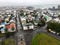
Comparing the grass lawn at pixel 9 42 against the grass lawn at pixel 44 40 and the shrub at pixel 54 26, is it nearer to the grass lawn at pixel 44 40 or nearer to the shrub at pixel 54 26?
the grass lawn at pixel 44 40

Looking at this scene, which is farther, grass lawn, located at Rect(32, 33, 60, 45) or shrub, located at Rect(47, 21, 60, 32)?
shrub, located at Rect(47, 21, 60, 32)

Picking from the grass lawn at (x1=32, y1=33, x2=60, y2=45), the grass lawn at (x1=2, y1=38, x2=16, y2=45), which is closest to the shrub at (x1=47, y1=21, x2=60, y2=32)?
the grass lawn at (x1=32, y1=33, x2=60, y2=45)

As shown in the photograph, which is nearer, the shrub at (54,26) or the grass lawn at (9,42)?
the grass lawn at (9,42)

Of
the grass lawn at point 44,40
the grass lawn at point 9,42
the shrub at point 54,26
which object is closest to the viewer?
the grass lawn at point 44,40

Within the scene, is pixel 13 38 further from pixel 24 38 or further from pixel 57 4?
pixel 57 4

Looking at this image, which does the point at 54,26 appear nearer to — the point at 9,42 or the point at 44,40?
the point at 44,40

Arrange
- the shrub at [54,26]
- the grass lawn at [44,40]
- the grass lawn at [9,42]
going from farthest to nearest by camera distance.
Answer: the shrub at [54,26], the grass lawn at [9,42], the grass lawn at [44,40]

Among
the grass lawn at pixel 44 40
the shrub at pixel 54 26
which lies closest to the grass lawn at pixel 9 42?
the grass lawn at pixel 44 40

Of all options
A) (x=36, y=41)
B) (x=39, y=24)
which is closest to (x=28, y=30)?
(x=39, y=24)

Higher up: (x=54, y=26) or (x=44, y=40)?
(x=54, y=26)

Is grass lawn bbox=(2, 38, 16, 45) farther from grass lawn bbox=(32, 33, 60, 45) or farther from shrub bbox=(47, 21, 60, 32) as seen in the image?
shrub bbox=(47, 21, 60, 32)

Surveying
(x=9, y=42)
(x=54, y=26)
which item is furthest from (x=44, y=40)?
(x=54, y=26)
